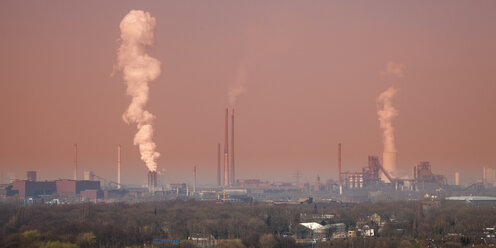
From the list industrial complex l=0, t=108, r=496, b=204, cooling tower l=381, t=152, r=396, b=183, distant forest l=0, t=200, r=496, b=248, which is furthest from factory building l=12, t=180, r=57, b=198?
cooling tower l=381, t=152, r=396, b=183

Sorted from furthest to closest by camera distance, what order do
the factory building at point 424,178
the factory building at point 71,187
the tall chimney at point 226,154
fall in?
the factory building at point 424,178, the factory building at point 71,187, the tall chimney at point 226,154

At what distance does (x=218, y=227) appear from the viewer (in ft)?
249

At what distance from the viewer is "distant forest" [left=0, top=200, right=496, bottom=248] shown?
6228 centimetres

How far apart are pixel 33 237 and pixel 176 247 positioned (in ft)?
36.0

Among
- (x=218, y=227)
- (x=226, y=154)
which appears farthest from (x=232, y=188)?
(x=218, y=227)

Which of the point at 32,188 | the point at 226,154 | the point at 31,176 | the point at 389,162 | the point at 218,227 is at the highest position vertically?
the point at 226,154

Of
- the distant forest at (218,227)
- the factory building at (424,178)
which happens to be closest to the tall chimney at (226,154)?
the factory building at (424,178)

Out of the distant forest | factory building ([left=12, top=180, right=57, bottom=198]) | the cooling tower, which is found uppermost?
the cooling tower

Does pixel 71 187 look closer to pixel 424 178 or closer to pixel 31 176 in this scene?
pixel 31 176

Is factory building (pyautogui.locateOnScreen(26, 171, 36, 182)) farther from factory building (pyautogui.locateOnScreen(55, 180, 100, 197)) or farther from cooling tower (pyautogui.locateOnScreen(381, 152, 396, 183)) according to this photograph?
cooling tower (pyautogui.locateOnScreen(381, 152, 396, 183))

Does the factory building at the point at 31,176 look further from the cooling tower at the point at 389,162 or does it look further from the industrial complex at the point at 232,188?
the cooling tower at the point at 389,162

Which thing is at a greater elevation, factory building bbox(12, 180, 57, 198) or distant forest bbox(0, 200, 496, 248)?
factory building bbox(12, 180, 57, 198)

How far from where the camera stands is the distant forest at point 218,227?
6228 centimetres

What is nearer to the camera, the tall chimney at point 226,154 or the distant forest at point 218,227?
the distant forest at point 218,227
